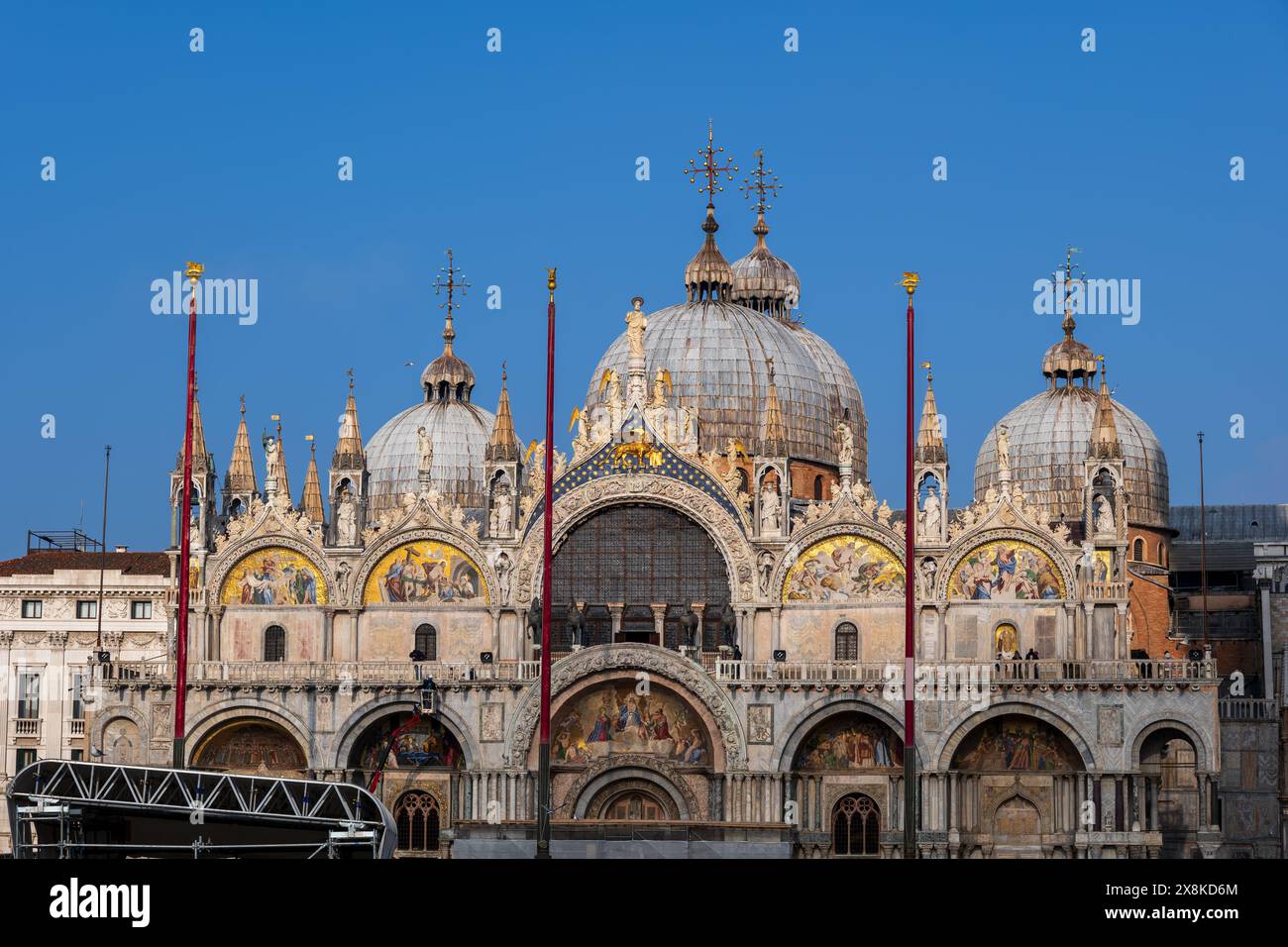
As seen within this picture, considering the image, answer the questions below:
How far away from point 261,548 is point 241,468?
397 centimetres

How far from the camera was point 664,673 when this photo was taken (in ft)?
293

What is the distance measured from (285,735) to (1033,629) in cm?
2628

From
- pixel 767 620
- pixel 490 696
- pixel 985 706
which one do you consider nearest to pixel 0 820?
pixel 490 696

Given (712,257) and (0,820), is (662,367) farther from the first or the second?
(0,820)

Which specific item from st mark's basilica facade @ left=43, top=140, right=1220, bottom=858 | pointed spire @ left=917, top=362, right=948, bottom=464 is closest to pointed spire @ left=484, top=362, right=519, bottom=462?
st mark's basilica facade @ left=43, top=140, right=1220, bottom=858

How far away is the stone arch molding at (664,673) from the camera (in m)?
88.8

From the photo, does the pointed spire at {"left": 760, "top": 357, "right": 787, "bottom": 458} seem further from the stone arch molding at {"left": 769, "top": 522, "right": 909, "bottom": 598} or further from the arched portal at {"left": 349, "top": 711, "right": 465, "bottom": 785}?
the arched portal at {"left": 349, "top": 711, "right": 465, "bottom": 785}

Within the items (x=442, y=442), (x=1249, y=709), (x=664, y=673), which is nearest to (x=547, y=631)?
(x=664, y=673)

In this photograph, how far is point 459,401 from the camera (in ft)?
390

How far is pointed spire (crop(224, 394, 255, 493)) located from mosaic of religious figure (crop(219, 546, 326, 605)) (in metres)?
3.24

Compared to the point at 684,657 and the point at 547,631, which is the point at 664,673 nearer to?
the point at 684,657

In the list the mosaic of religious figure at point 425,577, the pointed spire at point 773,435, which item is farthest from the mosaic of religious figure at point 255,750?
the pointed spire at point 773,435
